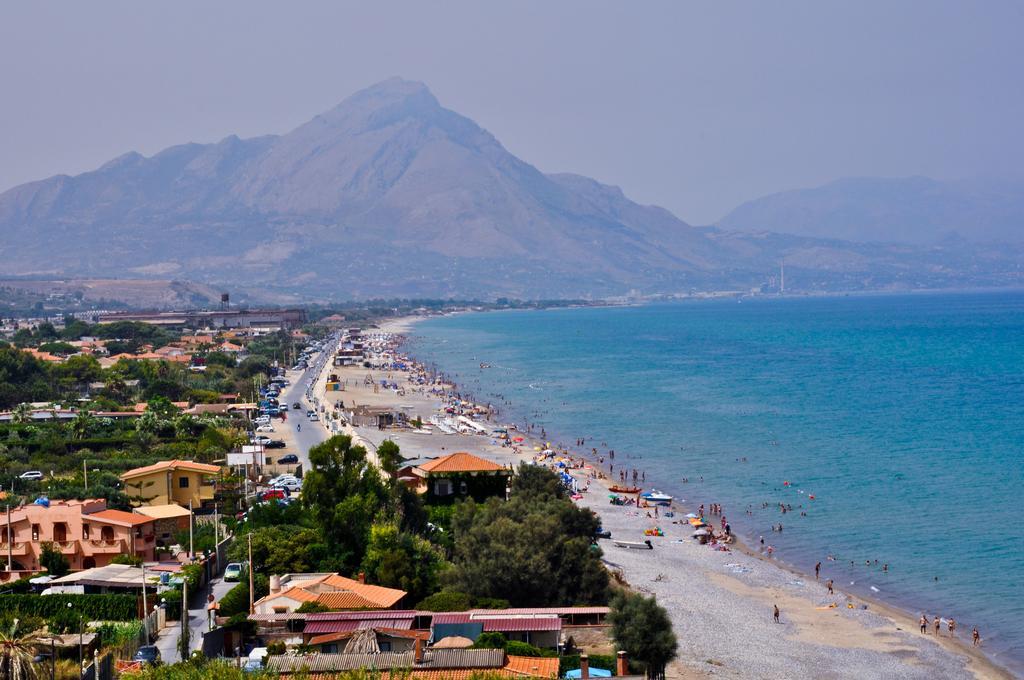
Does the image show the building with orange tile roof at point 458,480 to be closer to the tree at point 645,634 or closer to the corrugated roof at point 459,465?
the corrugated roof at point 459,465

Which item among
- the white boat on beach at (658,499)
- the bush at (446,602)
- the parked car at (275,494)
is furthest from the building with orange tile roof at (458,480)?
the white boat on beach at (658,499)

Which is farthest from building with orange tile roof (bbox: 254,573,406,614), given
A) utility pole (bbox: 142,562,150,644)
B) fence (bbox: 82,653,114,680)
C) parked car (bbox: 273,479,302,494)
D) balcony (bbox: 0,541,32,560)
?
parked car (bbox: 273,479,302,494)

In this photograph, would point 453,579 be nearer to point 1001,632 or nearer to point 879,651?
point 879,651

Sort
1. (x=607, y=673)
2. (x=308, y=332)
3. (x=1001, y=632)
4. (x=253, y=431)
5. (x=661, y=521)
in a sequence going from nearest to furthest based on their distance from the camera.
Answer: (x=607, y=673), (x=1001, y=632), (x=661, y=521), (x=253, y=431), (x=308, y=332)

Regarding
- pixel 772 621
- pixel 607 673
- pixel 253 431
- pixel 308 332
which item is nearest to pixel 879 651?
pixel 772 621

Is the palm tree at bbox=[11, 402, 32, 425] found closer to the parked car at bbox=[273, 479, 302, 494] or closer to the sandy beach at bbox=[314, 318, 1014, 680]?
the parked car at bbox=[273, 479, 302, 494]

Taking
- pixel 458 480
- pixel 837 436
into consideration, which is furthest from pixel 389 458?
pixel 837 436
